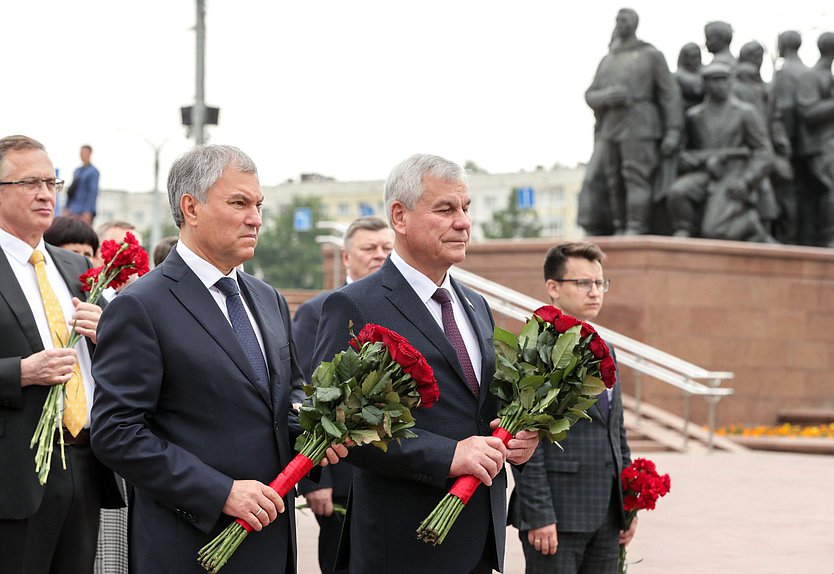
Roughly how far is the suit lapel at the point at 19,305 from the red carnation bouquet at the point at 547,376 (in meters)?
1.58

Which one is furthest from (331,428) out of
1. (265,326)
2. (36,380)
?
(36,380)

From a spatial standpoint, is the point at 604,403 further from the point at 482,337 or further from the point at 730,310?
the point at 730,310

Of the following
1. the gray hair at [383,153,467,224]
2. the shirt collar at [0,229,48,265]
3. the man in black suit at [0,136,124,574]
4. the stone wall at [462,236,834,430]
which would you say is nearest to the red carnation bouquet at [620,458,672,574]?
the gray hair at [383,153,467,224]

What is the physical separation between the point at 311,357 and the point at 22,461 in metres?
1.93

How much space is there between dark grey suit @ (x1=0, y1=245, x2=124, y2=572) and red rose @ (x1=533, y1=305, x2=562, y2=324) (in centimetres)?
167

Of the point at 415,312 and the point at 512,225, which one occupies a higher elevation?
the point at 415,312

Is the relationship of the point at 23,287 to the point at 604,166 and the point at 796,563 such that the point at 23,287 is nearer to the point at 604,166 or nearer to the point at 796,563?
the point at 796,563

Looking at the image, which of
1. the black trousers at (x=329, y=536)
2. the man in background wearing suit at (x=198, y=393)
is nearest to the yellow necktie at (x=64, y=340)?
the man in background wearing suit at (x=198, y=393)

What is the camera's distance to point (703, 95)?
1855 cm

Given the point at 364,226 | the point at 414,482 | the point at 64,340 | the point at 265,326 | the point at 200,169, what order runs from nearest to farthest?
the point at 200,169, the point at 265,326, the point at 414,482, the point at 64,340, the point at 364,226

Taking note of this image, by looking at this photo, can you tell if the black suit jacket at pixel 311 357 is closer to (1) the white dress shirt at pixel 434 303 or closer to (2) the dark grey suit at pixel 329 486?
(2) the dark grey suit at pixel 329 486

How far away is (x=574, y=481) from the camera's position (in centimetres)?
Result: 480

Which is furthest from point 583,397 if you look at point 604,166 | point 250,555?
point 604,166

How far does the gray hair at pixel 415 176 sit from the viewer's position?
12.5ft
